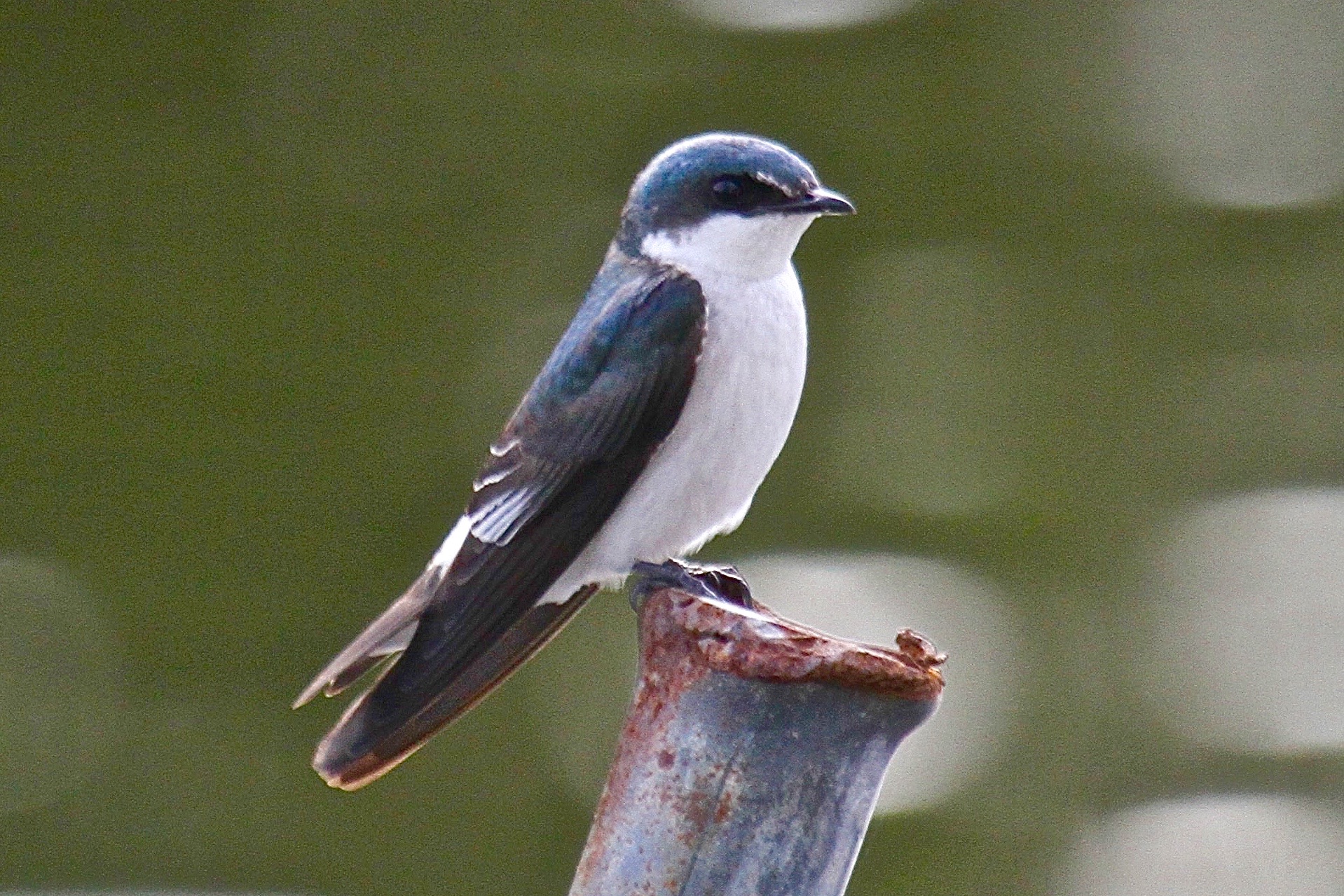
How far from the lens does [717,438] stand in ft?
5.92

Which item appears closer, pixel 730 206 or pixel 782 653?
pixel 782 653

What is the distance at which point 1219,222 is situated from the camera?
4.08 metres

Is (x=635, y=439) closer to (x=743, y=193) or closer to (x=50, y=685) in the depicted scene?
(x=743, y=193)

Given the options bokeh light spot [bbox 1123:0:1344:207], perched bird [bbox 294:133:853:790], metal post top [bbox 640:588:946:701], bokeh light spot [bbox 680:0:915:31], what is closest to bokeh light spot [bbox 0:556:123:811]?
bokeh light spot [bbox 680:0:915:31]

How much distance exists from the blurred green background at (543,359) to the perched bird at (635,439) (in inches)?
72.8

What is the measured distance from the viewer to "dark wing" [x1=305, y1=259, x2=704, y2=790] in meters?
1.71

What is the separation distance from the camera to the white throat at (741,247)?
1.91 metres

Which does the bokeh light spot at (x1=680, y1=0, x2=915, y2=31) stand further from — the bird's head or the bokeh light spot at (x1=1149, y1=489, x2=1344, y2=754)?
the bird's head

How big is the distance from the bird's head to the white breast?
0.11 feet

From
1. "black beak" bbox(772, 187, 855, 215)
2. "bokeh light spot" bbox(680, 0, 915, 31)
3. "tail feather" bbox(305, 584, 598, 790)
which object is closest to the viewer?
"tail feather" bbox(305, 584, 598, 790)

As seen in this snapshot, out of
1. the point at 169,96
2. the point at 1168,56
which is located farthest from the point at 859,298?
the point at 169,96

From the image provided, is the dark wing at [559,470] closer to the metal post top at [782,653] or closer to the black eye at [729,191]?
the black eye at [729,191]

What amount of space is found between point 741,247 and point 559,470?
337 millimetres

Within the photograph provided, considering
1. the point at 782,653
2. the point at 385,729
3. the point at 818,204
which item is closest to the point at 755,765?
the point at 782,653
